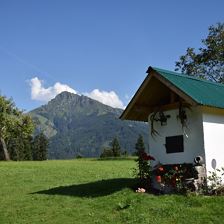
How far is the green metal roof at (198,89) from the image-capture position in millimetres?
17359

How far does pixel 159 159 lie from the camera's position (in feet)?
63.2

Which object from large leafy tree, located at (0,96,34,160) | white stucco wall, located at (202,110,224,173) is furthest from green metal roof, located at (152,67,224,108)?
large leafy tree, located at (0,96,34,160)

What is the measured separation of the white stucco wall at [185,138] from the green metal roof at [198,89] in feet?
2.11

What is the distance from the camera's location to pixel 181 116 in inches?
710

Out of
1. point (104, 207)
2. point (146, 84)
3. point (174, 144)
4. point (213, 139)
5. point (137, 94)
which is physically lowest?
point (104, 207)

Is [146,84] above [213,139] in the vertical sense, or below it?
above

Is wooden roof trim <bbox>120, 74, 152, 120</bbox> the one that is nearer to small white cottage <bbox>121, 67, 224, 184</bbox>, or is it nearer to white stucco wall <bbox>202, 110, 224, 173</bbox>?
small white cottage <bbox>121, 67, 224, 184</bbox>

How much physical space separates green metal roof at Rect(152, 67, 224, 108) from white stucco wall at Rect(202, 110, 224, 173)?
0.56 metres

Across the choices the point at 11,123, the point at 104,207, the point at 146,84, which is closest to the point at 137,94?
the point at 146,84

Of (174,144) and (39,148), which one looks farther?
(39,148)

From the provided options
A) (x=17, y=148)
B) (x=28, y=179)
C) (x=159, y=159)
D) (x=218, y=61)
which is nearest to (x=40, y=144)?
(x=17, y=148)

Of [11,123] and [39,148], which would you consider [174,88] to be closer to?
[11,123]

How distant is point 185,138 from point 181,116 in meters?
0.92

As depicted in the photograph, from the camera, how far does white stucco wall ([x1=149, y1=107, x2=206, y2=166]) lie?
17609mm
